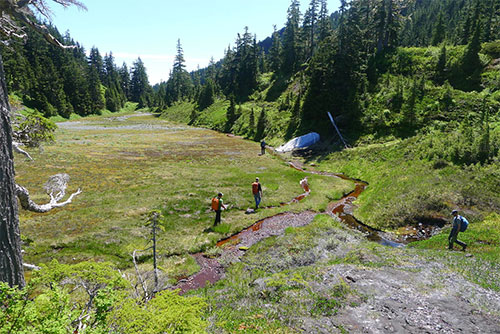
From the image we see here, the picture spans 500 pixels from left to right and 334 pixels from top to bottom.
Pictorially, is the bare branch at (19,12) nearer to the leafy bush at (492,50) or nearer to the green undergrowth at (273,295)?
the green undergrowth at (273,295)

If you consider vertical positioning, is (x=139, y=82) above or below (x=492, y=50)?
above

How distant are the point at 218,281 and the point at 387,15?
68.7 meters

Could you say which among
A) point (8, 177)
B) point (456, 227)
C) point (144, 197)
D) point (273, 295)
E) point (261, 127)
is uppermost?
point (8, 177)

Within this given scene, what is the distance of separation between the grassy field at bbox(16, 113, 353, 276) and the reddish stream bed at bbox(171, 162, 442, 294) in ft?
2.42

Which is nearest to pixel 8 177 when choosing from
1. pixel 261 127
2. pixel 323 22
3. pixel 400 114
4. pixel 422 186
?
pixel 422 186

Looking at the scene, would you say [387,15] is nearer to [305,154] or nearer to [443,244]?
[305,154]

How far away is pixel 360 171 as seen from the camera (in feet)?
110

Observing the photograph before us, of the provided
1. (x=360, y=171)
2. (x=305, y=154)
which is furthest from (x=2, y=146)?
(x=305, y=154)

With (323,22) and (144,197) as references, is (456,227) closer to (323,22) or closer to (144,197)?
(144,197)

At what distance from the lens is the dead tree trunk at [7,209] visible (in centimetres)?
537

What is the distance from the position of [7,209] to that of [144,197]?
18933 millimetres

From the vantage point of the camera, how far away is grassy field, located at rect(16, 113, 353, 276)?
1563 cm

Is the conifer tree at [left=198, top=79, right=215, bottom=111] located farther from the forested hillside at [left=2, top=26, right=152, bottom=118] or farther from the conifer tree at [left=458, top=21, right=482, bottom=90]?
the conifer tree at [left=458, top=21, right=482, bottom=90]

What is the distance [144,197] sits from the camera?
78.0 feet
